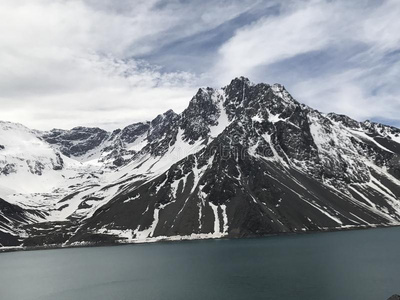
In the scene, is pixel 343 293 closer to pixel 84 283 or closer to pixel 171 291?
pixel 171 291

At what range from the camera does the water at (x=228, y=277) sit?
92000mm

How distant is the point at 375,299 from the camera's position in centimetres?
7819

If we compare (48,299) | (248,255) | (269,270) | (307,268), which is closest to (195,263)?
(248,255)

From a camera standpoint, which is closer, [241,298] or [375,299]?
[375,299]

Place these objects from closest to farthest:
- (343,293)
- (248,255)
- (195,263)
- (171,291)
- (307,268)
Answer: (343,293), (171,291), (307,268), (195,263), (248,255)

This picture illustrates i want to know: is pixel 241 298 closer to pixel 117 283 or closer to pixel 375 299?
pixel 375 299

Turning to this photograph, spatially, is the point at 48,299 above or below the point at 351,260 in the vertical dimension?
below

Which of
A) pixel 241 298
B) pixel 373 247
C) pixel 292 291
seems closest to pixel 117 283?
pixel 241 298

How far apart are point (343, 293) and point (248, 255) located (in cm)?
7758

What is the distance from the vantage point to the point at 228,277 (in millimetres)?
113688

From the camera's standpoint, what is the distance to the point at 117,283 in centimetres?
11875

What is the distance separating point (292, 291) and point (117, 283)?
5391 centimetres

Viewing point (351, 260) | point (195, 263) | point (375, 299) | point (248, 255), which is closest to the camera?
point (375, 299)

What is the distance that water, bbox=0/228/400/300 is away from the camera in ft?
302
